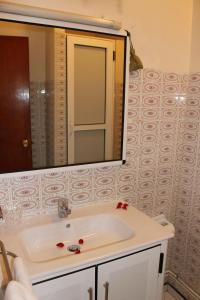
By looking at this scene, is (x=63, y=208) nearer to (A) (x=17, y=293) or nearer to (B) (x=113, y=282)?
(B) (x=113, y=282)

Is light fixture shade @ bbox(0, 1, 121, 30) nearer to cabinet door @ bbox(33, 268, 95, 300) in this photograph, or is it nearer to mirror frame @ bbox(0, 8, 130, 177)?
mirror frame @ bbox(0, 8, 130, 177)

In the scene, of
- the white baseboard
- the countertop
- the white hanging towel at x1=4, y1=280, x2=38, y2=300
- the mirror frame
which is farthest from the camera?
the white baseboard

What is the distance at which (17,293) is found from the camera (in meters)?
0.74

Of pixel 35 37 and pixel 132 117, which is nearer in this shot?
pixel 35 37

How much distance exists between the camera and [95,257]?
1.13 meters

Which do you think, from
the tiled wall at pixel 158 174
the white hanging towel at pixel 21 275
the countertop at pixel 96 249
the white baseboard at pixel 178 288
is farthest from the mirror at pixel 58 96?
the white baseboard at pixel 178 288

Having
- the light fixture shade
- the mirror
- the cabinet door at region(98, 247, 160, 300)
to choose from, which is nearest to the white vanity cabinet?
the cabinet door at region(98, 247, 160, 300)

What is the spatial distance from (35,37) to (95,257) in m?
1.09

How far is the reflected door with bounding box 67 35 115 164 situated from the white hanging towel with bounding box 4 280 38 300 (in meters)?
0.79

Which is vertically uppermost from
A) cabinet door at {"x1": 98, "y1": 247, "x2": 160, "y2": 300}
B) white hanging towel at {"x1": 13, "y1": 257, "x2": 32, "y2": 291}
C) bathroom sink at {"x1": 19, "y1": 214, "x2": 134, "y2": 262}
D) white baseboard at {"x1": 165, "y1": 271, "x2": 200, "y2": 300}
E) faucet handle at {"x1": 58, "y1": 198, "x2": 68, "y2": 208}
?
faucet handle at {"x1": 58, "y1": 198, "x2": 68, "y2": 208}

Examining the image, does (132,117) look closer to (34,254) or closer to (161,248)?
(161,248)

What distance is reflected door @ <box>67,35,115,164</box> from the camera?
143 cm

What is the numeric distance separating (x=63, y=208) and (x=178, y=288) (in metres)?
1.27

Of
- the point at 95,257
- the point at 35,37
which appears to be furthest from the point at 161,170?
the point at 35,37
